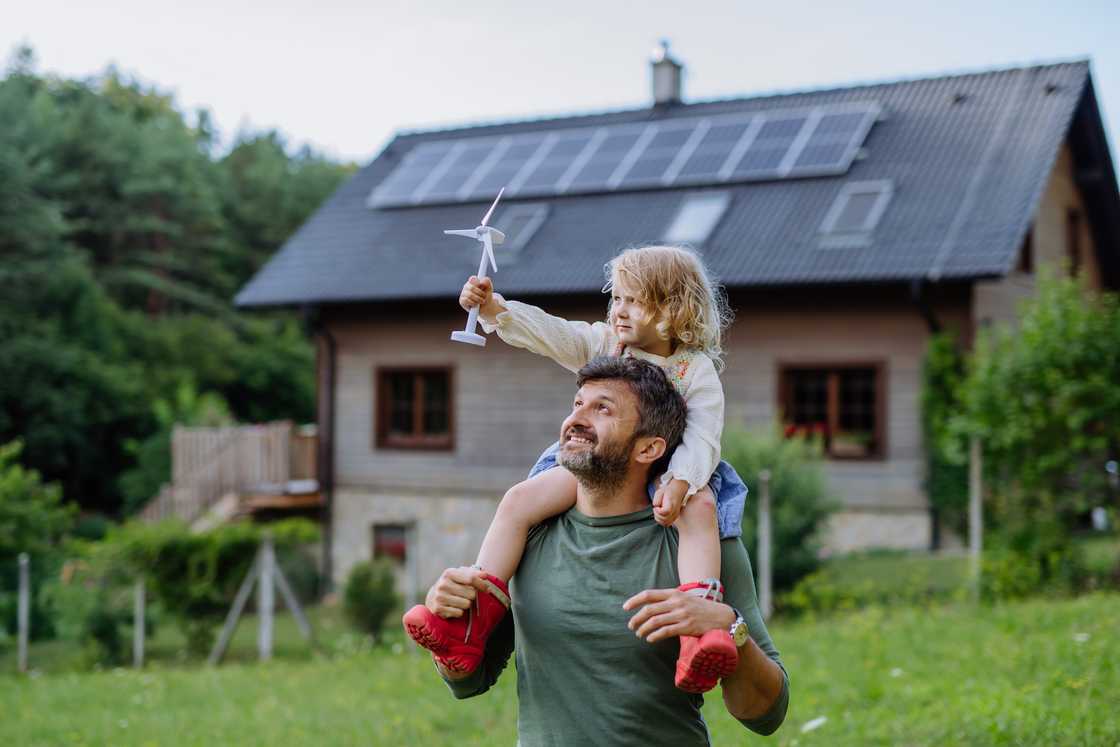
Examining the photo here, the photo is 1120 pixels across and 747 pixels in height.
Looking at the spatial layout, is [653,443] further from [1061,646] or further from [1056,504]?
[1056,504]

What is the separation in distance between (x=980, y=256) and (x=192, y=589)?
10189 millimetres

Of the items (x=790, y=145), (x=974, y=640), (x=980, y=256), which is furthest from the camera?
(x=790, y=145)

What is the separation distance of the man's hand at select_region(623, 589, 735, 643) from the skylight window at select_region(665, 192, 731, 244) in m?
15.8

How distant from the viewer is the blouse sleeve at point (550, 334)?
3244 millimetres

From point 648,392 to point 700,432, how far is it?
0.57 ft

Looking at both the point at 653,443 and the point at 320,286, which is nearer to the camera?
the point at 653,443

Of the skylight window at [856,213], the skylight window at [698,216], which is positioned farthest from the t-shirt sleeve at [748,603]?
the skylight window at [698,216]

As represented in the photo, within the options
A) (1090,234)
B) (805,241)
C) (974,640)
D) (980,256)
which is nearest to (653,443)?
(974,640)

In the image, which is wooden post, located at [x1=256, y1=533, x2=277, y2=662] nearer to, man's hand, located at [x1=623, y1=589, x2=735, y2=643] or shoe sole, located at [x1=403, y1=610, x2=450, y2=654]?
shoe sole, located at [x1=403, y1=610, x2=450, y2=654]

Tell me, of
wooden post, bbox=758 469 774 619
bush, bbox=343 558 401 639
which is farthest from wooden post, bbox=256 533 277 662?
wooden post, bbox=758 469 774 619

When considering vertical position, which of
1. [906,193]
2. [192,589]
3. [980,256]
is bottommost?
[192,589]

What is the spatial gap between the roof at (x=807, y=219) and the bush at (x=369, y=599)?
5.81 meters

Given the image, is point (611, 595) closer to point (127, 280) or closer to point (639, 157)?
point (639, 157)

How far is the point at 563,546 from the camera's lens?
3.04m
